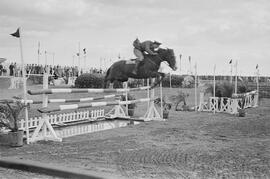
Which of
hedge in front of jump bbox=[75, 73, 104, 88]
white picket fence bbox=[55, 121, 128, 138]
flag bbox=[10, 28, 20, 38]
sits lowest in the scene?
white picket fence bbox=[55, 121, 128, 138]

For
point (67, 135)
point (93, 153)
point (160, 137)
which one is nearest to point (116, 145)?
point (93, 153)

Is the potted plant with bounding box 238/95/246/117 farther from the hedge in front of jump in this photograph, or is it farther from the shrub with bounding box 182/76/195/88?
the shrub with bounding box 182/76/195/88

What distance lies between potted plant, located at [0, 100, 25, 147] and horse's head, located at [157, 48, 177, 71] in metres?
5.26

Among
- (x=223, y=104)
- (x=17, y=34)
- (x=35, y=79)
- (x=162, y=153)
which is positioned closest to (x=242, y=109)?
(x=223, y=104)

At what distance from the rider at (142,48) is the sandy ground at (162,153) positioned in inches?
96.7

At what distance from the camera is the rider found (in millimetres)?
11070

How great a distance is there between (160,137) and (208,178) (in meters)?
3.71

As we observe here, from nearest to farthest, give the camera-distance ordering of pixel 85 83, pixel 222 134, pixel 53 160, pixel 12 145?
1. pixel 53 160
2. pixel 12 145
3. pixel 222 134
4. pixel 85 83

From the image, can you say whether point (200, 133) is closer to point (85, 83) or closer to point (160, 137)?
point (160, 137)

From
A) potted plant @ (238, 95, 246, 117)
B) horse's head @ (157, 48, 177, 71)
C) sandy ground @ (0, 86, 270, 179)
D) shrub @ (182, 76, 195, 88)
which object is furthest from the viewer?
shrub @ (182, 76, 195, 88)

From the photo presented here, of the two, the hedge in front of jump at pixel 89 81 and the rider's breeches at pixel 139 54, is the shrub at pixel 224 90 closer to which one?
the rider's breeches at pixel 139 54

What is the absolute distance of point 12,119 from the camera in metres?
7.45

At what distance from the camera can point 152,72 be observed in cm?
1116

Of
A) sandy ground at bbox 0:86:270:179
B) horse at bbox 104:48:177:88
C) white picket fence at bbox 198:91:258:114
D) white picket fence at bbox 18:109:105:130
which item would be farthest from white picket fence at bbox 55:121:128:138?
white picket fence at bbox 198:91:258:114
